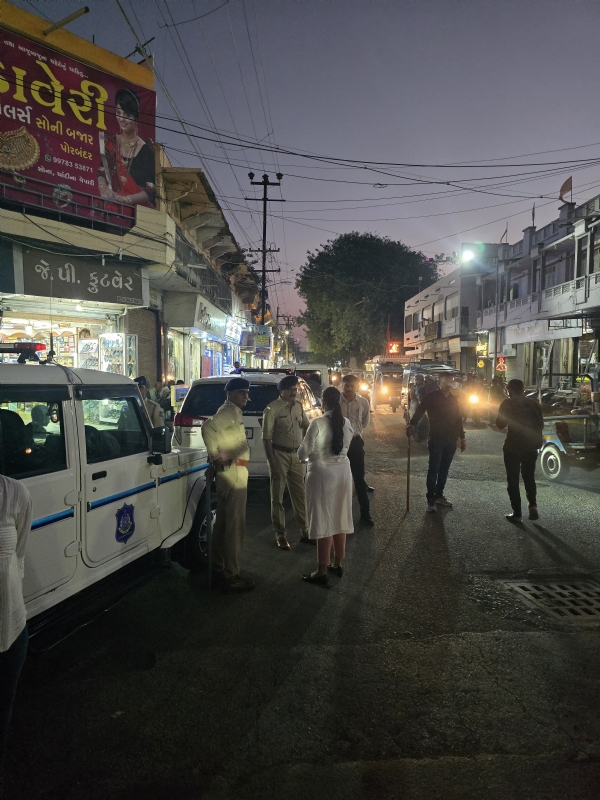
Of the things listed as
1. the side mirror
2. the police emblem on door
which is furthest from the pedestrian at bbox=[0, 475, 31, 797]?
the side mirror

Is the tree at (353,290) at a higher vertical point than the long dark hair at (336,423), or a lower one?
higher

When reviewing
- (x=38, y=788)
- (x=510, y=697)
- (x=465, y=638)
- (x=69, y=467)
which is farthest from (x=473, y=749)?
(x=69, y=467)

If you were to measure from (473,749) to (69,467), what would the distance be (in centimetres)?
281

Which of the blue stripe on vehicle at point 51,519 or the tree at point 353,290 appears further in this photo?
the tree at point 353,290

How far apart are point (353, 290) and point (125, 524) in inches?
1981

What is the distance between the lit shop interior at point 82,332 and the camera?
13.5m

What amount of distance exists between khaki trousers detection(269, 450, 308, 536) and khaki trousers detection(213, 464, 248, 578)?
3.97 ft

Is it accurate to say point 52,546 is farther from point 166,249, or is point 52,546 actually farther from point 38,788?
point 166,249

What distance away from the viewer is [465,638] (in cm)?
408

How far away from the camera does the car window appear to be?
3.80 m

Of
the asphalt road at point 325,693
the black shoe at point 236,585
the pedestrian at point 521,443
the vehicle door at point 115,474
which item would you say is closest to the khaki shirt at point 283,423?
the asphalt road at point 325,693

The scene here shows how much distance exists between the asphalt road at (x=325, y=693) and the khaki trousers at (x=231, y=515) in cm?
32

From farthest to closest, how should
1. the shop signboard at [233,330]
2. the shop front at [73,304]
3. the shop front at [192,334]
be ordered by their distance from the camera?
the shop signboard at [233,330] → the shop front at [192,334] → the shop front at [73,304]

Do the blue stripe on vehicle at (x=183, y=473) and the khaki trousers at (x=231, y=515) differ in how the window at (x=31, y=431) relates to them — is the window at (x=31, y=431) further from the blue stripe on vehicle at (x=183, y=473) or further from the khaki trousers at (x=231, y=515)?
the khaki trousers at (x=231, y=515)
